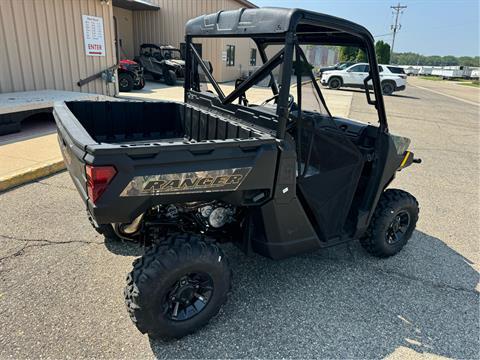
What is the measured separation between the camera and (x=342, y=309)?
8.96 feet

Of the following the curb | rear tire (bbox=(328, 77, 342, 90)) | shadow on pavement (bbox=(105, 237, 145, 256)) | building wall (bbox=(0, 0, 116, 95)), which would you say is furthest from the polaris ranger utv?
rear tire (bbox=(328, 77, 342, 90))

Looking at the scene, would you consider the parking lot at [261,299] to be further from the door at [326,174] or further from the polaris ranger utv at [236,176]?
the door at [326,174]

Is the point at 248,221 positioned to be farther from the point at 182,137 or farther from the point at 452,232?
the point at 452,232

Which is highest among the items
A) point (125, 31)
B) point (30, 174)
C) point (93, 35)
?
point (125, 31)

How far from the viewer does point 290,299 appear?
2807 millimetres

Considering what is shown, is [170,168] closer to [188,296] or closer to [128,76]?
[188,296]

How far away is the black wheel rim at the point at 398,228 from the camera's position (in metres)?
3.40

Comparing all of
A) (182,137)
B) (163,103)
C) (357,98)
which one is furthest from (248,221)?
(357,98)

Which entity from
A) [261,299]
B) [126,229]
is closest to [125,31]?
[126,229]

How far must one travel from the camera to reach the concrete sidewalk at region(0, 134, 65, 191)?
4625mm

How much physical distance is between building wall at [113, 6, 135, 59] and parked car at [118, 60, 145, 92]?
555 centimetres

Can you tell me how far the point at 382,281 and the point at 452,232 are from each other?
1.59 metres

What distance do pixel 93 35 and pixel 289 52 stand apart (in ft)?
31.2

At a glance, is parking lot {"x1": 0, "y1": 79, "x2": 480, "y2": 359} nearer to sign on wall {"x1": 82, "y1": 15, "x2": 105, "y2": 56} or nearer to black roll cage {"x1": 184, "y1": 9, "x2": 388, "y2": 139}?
black roll cage {"x1": 184, "y1": 9, "x2": 388, "y2": 139}
